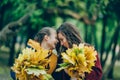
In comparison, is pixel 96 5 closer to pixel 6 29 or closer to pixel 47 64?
pixel 6 29

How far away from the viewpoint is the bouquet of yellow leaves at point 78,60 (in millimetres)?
4945

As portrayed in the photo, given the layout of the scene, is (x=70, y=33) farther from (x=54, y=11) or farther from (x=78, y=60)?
(x=54, y=11)

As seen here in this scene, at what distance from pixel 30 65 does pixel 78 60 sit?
1.79 ft

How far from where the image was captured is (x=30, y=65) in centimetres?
489

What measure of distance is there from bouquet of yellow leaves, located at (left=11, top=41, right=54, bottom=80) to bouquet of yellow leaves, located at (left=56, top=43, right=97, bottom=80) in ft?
0.72

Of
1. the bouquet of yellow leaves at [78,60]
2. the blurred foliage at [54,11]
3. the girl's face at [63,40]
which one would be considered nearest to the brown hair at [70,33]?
the girl's face at [63,40]

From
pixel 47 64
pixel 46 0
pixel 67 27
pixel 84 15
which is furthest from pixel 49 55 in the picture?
pixel 84 15

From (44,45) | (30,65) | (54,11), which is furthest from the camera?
(54,11)

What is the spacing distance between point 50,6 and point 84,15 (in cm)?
238

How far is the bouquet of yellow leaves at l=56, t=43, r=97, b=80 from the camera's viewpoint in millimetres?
4945

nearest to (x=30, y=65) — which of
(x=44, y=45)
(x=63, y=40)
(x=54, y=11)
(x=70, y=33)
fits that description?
(x=44, y=45)

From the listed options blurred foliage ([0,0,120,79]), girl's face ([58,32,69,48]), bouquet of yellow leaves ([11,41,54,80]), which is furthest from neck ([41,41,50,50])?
blurred foliage ([0,0,120,79])

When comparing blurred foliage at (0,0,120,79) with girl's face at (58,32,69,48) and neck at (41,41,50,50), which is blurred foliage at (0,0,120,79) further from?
neck at (41,41,50,50)

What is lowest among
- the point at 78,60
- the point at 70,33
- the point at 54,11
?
the point at 78,60
